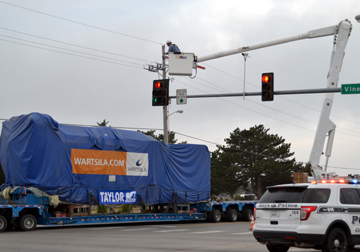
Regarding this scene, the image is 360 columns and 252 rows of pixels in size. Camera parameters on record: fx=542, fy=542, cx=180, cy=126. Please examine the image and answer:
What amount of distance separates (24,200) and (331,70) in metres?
15.2

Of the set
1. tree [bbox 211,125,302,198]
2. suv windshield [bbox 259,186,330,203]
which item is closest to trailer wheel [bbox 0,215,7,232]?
suv windshield [bbox 259,186,330,203]

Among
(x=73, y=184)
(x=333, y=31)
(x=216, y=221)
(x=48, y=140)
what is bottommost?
(x=216, y=221)

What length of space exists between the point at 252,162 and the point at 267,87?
6025 centimetres

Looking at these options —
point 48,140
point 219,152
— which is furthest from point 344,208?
point 219,152

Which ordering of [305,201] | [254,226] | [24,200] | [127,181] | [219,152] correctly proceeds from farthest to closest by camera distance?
[219,152] → [127,181] → [24,200] → [254,226] → [305,201]

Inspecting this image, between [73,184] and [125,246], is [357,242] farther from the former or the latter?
[73,184]

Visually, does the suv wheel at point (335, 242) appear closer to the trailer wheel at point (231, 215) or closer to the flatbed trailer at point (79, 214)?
the flatbed trailer at point (79, 214)

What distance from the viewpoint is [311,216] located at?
12141 mm

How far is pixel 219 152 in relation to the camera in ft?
275

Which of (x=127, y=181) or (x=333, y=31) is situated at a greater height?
(x=333, y=31)

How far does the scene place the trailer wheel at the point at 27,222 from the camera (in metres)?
23.0

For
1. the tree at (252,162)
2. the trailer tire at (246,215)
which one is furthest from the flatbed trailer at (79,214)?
the tree at (252,162)

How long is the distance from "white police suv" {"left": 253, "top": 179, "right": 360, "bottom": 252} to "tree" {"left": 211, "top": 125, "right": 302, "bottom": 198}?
210 ft

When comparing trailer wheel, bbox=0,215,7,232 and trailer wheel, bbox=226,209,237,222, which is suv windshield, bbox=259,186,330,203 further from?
trailer wheel, bbox=226,209,237,222
